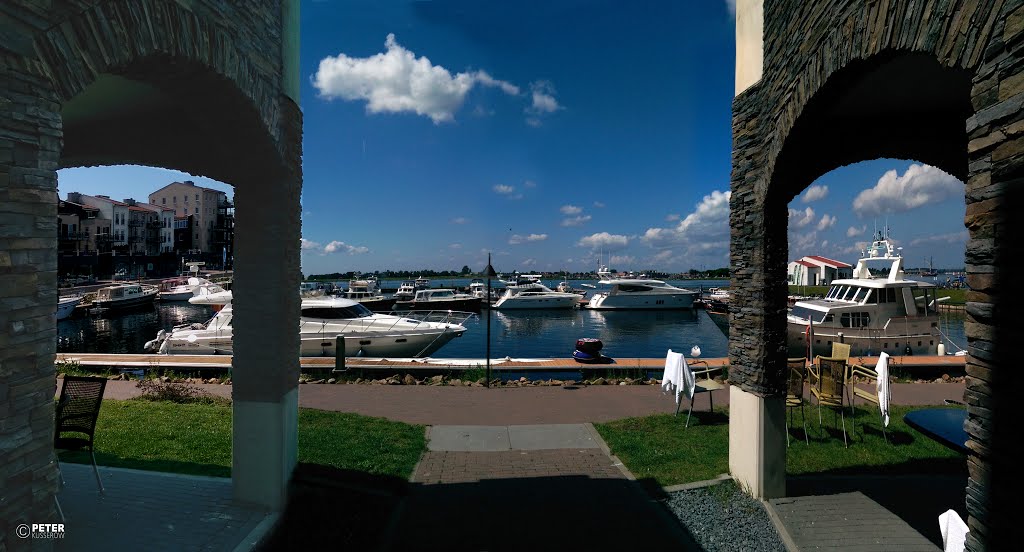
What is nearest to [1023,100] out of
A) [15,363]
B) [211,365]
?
[15,363]

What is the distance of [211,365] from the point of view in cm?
1290

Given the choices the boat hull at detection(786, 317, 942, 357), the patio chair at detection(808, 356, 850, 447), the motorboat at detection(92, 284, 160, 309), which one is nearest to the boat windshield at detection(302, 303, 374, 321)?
the patio chair at detection(808, 356, 850, 447)

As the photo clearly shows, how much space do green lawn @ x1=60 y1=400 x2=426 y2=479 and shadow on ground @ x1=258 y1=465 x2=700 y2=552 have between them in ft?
1.69

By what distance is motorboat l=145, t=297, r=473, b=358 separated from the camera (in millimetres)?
17000

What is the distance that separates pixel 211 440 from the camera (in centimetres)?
666

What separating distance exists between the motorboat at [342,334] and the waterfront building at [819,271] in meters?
51.0

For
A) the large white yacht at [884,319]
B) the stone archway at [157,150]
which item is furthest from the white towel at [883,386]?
the large white yacht at [884,319]

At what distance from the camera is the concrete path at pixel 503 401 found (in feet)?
27.4

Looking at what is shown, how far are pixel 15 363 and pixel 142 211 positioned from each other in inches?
3680

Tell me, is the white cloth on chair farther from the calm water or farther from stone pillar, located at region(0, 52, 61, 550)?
the calm water

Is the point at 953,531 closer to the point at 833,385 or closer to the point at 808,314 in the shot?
the point at 833,385

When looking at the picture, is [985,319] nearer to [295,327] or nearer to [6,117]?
[6,117]

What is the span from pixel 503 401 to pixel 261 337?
5763 mm

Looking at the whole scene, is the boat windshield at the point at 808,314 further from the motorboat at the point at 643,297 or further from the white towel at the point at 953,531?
the motorboat at the point at 643,297
